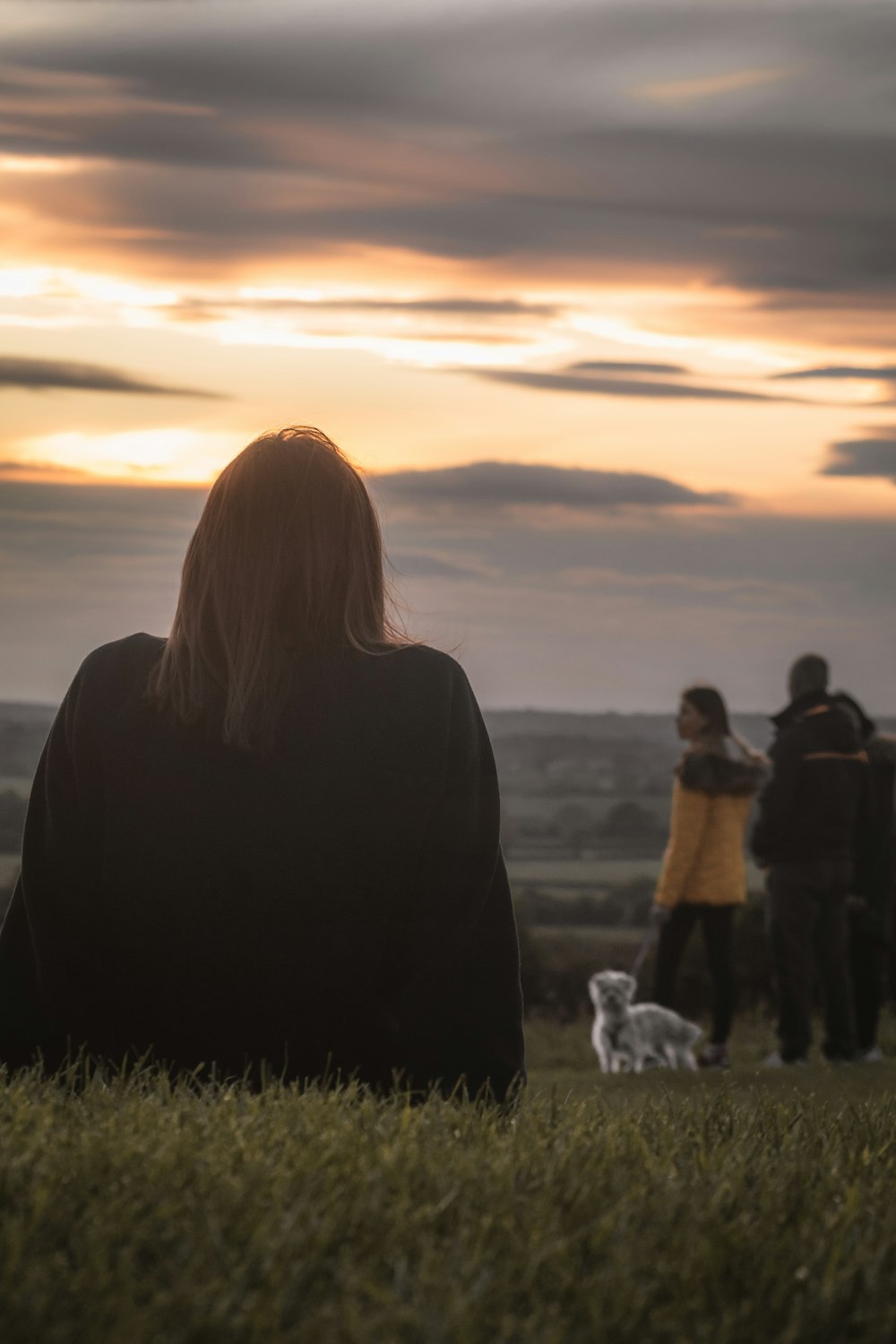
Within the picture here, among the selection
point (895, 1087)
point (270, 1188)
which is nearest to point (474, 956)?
point (270, 1188)

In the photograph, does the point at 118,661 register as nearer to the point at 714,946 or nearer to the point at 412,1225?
the point at 412,1225

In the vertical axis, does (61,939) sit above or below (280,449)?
below

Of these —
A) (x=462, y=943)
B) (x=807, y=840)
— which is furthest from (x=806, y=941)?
(x=462, y=943)

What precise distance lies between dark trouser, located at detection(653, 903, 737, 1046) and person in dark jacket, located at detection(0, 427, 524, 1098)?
7.30 meters

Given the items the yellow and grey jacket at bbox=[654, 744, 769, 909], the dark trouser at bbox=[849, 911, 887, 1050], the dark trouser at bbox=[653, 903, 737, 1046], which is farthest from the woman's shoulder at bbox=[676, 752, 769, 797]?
the dark trouser at bbox=[849, 911, 887, 1050]

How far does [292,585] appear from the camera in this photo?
365cm

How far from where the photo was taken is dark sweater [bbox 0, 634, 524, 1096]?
357 centimetres

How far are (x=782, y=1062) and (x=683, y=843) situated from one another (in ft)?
4.79

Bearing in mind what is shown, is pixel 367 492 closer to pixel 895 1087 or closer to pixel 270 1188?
pixel 270 1188

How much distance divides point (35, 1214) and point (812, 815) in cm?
792

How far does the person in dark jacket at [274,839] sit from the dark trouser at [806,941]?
6721 mm

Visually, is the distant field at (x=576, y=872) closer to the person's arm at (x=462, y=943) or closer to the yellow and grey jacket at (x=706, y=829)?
the yellow and grey jacket at (x=706, y=829)

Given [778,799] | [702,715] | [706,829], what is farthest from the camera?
[706,829]

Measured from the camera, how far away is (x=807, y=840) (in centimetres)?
1009
